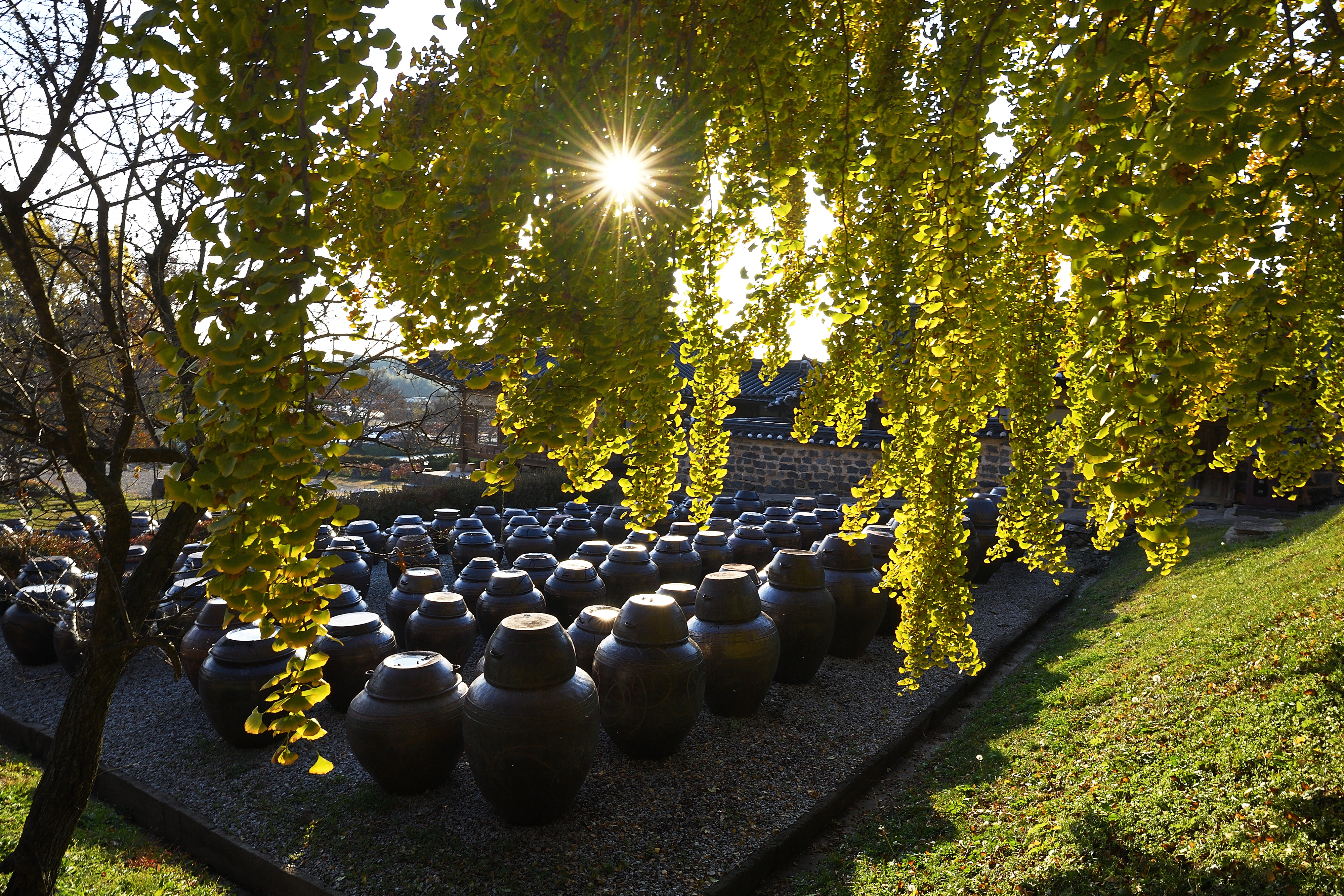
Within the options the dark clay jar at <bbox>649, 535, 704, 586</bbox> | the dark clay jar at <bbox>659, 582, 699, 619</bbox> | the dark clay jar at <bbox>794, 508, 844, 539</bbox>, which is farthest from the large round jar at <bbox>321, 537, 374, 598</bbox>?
the dark clay jar at <bbox>794, 508, 844, 539</bbox>

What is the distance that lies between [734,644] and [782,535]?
4821mm

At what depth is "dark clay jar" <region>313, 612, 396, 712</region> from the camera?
Answer: 21.3ft

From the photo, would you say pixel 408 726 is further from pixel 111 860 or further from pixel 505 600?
pixel 505 600

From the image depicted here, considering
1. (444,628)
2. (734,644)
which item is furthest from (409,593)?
(734,644)

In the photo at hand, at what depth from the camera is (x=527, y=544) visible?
1083 centimetres

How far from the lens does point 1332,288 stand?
3.09 meters

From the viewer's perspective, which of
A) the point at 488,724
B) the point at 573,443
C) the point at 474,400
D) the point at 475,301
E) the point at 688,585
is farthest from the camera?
the point at 474,400

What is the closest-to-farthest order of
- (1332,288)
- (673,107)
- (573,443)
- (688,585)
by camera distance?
(573,443) < (673,107) < (1332,288) < (688,585)

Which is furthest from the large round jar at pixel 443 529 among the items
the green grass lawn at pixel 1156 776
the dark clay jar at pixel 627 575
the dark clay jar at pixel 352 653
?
the green grass lawn at pixel 1156 776

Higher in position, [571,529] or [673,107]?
[673,107]

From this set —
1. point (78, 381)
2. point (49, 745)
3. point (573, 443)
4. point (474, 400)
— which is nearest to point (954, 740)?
point (573, 443)

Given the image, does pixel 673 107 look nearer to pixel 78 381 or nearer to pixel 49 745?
pixel 78 381

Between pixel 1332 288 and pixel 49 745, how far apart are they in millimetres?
9974

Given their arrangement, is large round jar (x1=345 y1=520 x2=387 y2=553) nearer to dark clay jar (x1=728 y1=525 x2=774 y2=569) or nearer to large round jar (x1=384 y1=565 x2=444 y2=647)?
large round jar (x1=384 y1=565 x2=444 y2=647)
